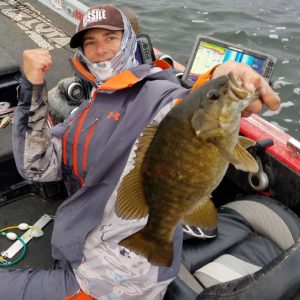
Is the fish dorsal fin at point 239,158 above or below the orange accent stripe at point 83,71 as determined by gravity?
above

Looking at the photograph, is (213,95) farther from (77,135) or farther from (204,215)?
(77,135)

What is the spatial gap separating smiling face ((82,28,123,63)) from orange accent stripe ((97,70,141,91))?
215 mm

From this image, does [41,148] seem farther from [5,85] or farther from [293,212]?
[293,212]

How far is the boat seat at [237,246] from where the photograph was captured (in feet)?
8.10

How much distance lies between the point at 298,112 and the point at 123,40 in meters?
5.07

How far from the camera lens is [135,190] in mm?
1613

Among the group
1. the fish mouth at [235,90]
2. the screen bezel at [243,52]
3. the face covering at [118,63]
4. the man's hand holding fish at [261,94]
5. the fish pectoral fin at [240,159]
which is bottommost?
the screen bezel at [243,52]

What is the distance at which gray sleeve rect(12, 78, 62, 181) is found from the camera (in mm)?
2461

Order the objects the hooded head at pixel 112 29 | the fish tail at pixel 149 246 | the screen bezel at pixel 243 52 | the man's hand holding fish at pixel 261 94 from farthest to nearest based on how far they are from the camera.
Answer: the screen bezel at pixel 243 52 → the hooded head at pixel 112 29 → the fish tail at pixel 149 246 → the man's hand holding fish at pixel 261 94

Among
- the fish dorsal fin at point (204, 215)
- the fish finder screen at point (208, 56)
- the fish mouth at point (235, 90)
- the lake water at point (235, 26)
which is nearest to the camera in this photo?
the fish mouth at point (235, 90)

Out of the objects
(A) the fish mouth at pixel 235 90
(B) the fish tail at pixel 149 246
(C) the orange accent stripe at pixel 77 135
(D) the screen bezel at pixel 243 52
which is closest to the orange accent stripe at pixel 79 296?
(C) the orange accent stripe at pixel 77 135

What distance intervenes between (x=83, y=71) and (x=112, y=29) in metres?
0.34

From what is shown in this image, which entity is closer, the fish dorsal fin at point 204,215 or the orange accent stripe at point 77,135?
the fish dorsal fin at point 204,215

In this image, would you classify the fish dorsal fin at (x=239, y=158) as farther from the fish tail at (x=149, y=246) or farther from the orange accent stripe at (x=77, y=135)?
the orange accent stripe at (x=77, y=135)
